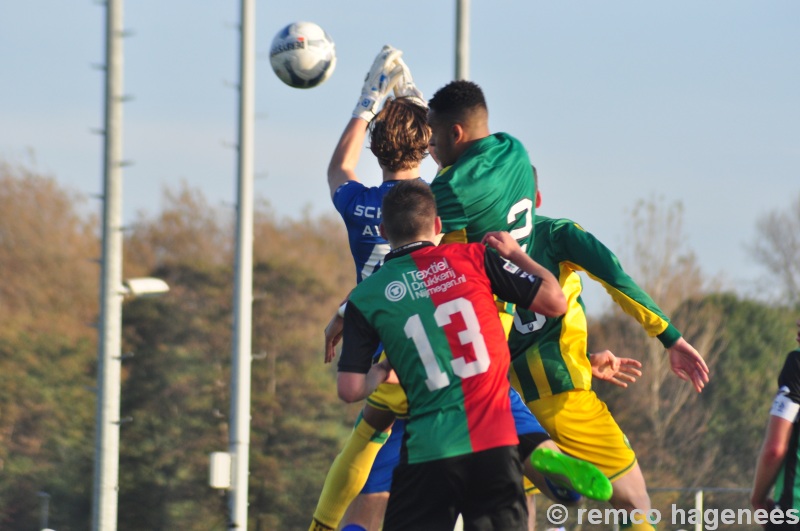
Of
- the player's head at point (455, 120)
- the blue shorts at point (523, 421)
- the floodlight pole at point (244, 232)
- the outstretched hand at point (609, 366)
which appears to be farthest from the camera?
the floodlight pole at point (244, 232)

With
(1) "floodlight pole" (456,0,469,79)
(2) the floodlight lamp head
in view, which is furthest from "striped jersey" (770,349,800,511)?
(1) "floodlight pole" (456,0,469,79)

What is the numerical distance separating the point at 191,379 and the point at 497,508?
24.7 m

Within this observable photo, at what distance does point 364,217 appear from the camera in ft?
18.6

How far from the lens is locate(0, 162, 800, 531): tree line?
82.8ft

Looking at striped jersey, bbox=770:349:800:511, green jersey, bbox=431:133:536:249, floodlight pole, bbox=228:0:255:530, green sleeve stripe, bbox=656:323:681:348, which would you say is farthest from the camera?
floodlight pole, bbox=228:0:255:530

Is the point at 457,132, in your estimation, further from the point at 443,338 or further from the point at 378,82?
the point at 443,338

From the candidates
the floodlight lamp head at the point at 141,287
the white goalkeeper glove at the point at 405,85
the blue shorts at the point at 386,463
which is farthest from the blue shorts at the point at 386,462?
the floodlight lamp head at the point at 141,287

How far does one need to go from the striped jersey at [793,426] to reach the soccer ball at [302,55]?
4585 millimetres

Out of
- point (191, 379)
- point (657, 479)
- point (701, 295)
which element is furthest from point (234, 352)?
point (701, 295)

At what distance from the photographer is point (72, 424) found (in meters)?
25.7

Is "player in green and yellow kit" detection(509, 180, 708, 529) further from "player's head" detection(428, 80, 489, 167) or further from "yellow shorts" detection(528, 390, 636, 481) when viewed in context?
"player's head" detection(428, 80, 489, 167)

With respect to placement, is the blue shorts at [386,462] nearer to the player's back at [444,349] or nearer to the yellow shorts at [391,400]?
the yellow shorts at [391,400]

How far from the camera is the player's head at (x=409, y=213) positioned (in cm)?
454

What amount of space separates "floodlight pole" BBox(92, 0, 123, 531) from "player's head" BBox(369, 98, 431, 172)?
2.33 metres
